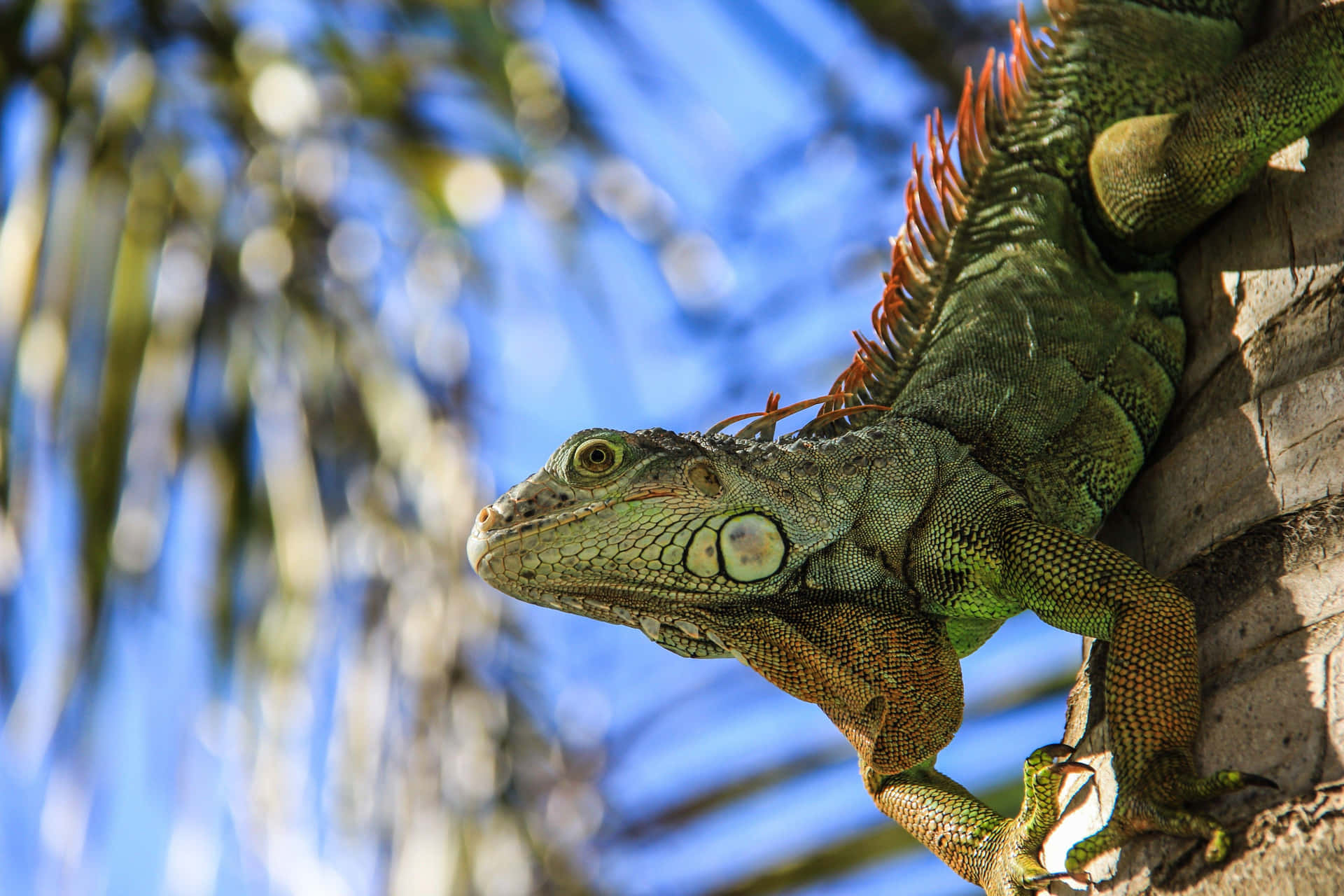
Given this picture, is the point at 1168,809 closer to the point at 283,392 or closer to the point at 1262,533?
the point at 1262,533

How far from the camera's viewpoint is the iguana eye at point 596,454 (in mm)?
2850

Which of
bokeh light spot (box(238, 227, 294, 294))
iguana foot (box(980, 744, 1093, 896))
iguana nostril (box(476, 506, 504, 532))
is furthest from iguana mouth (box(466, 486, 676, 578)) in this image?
bokeh light spot (box(238, 227, 294, 294))

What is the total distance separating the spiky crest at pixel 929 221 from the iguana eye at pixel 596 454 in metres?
0.57

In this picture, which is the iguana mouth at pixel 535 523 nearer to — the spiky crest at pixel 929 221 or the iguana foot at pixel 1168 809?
the spiky crest at pixel 929 221

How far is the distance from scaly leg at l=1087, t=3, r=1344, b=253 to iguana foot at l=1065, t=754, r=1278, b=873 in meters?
1.62

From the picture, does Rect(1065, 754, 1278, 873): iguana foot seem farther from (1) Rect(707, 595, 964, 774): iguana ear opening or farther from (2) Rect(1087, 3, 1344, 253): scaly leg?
(2) Rect(1087, 3, 1344, 253): scaly leg

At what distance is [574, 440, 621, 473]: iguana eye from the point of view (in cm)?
285

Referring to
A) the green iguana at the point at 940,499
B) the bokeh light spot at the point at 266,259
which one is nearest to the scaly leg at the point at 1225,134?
the green iguana at the point at 940,499

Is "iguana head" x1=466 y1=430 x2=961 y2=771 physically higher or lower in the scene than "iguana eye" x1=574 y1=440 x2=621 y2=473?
lower

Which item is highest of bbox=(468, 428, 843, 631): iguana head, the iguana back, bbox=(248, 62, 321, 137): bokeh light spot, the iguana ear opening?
bbox=(248, 62, 321, 137): bokeh light spot

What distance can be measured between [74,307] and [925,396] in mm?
3161

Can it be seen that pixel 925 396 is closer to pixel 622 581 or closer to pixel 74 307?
pixel 622 581

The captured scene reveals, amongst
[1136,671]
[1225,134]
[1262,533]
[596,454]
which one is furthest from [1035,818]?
[1225,134]

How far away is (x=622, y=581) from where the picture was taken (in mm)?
2746
